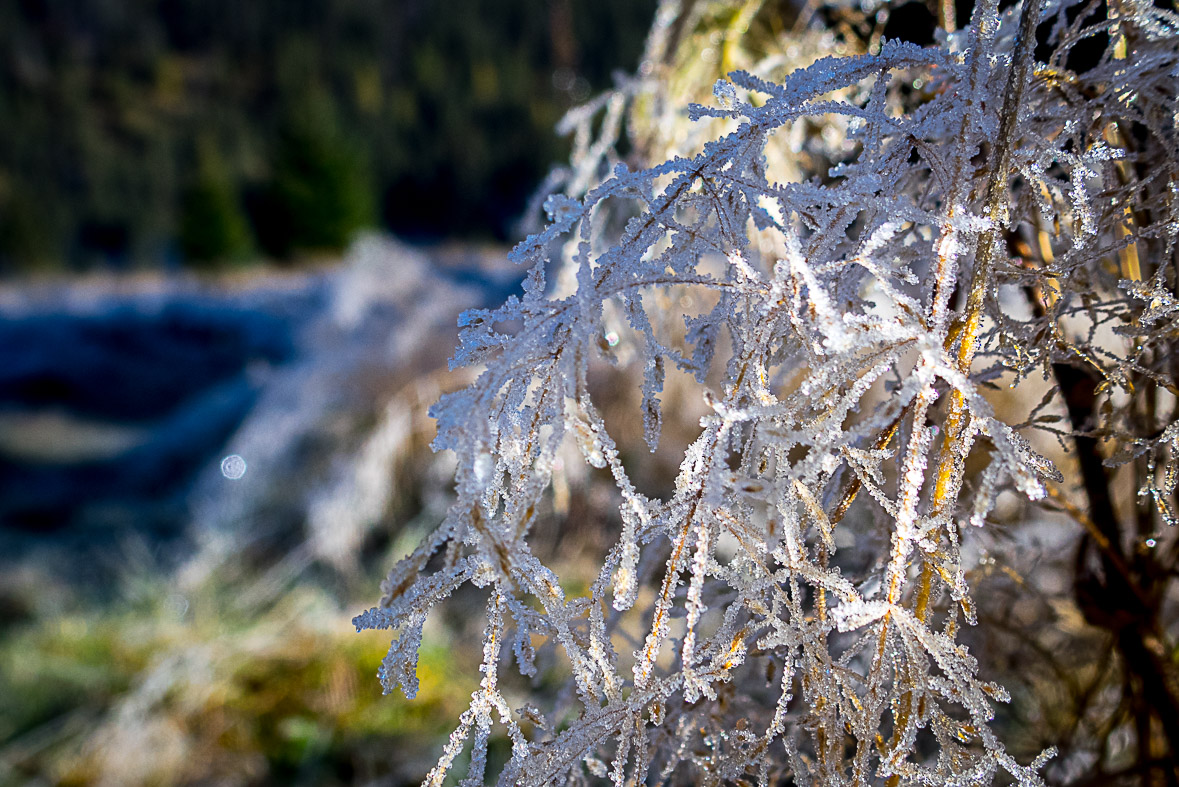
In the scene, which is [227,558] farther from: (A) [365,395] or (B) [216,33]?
(B) [216,33]

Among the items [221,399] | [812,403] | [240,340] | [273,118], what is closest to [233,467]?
[221,399]

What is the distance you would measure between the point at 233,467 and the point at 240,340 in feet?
8.12

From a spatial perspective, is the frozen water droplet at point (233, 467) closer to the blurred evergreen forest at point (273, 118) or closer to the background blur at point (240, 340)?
the background blur at point (240, 340)

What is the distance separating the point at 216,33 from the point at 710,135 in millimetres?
8420

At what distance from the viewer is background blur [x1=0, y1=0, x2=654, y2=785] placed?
1448 millimetres

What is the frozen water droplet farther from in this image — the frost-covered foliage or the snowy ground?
the frost-covered foliage

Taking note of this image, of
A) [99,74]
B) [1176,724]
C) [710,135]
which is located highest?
[99,74]

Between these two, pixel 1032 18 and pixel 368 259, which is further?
pixel 368 259

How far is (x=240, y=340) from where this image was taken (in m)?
4.84

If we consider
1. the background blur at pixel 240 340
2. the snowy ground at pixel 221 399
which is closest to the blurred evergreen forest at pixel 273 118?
the background blur at pixel 240 340

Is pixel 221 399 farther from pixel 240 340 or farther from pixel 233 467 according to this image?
pixel 233 467

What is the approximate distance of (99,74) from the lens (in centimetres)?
704

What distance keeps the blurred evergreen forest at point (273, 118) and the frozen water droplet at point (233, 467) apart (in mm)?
4232

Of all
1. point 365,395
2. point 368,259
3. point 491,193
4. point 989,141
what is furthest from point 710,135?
point 491,193
